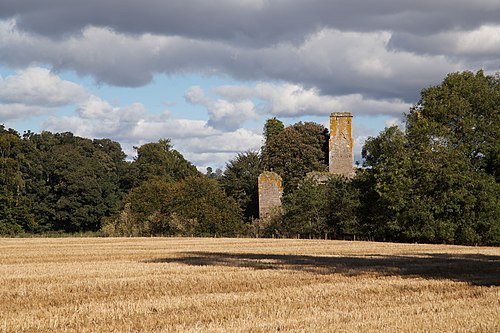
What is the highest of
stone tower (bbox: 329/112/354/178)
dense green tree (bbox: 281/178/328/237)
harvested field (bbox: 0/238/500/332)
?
stone tower (bbox: 329/112/354/178)

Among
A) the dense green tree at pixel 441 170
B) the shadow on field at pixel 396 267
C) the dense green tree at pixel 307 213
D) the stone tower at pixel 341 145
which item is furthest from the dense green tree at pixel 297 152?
the shadow on field at pixel 396 267

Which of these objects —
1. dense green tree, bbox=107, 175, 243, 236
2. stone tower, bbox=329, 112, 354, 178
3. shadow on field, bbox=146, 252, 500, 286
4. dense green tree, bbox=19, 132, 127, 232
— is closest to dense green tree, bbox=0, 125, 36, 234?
dense green tree, bbox=19, 132, 127, 232

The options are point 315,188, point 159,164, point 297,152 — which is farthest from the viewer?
point 159,164

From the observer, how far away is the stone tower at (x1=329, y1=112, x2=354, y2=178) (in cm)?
6419

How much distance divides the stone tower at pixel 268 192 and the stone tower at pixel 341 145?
657cm

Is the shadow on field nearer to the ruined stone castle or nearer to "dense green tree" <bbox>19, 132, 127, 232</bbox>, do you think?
the ruined stone castle

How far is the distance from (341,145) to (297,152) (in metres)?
9.51

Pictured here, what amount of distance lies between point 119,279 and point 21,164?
6264 centimetres

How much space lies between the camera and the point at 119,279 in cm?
1655

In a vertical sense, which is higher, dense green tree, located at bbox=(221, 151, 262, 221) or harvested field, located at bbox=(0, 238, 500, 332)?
dense green tree, located at bbox=(221, 151, 262, 221)

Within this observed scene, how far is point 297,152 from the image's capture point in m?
73.8

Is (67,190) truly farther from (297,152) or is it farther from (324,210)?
(324,210)

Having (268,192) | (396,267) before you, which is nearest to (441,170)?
(268,192)

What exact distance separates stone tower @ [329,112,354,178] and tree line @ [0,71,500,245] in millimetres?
5002
